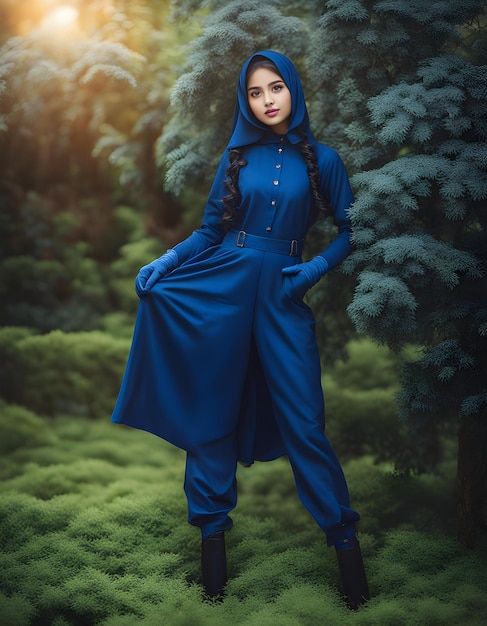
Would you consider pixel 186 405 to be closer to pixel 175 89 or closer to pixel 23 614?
pixel 23 614

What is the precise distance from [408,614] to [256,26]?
9.57 ft

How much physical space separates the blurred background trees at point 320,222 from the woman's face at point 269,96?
0.38m

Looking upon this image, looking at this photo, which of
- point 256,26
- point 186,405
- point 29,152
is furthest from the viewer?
point 29,152

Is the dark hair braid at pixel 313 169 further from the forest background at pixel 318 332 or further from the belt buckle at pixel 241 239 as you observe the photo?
the belt buckle at pixel 241 239

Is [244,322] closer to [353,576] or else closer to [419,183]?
[419,183]

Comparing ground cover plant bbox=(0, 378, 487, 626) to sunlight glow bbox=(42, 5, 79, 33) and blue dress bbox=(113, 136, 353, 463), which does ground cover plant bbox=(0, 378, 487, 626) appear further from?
sunlight glow bbox=(42, 5, 79, 33)

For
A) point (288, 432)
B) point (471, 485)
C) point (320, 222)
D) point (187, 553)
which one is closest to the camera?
point (288, 432)


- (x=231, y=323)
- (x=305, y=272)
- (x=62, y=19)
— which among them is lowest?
(x=231, y=323)

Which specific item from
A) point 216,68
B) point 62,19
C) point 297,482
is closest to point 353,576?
point 297,482

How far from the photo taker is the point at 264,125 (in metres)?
3.17

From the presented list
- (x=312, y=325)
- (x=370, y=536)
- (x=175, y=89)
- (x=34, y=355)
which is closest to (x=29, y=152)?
(x=34, y=355)

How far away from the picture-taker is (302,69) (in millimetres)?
3930

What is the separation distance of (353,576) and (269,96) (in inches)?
84.4

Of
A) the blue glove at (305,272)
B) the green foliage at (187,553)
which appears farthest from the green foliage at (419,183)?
the green foliage at (187,553)
